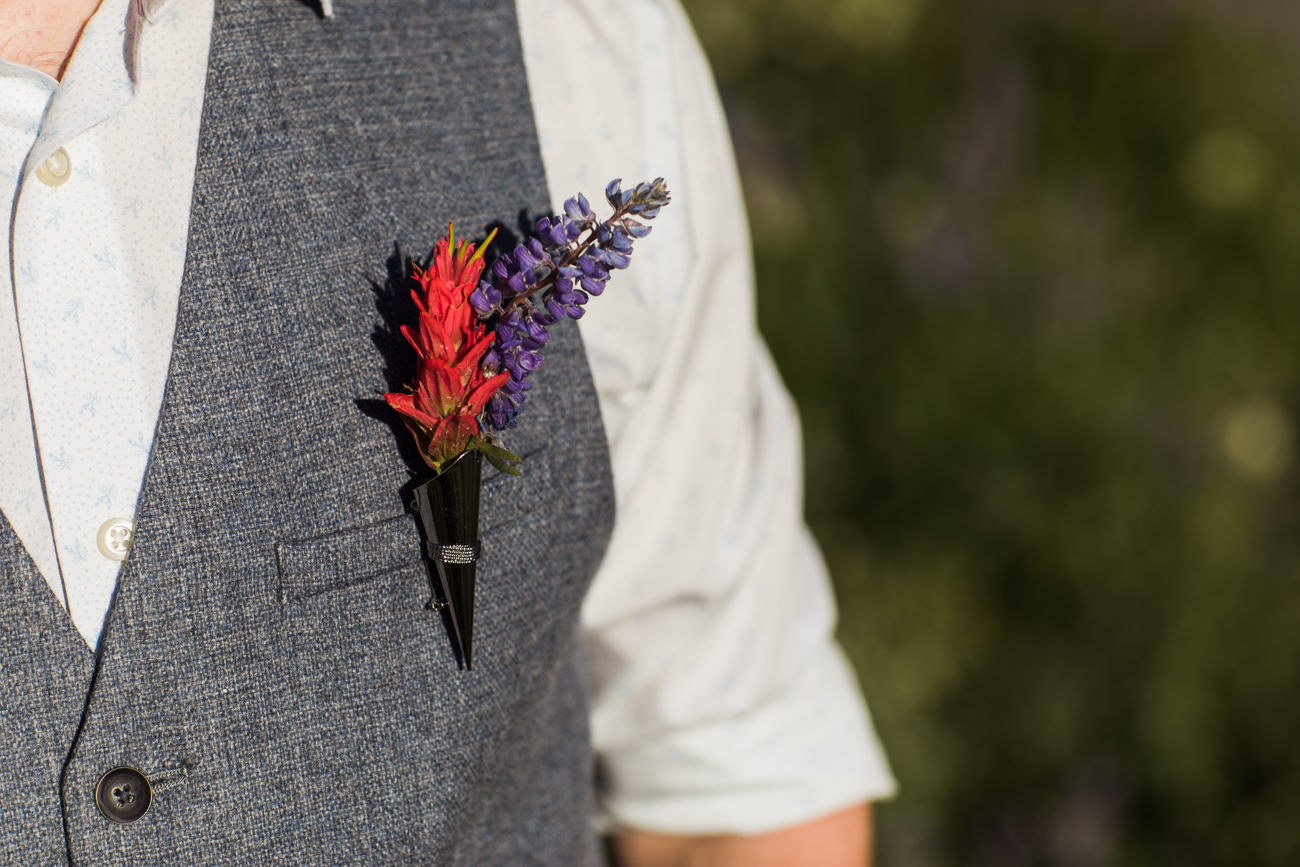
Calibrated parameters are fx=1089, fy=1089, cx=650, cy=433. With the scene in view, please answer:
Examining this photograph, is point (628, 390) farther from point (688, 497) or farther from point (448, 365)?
point (448, 365)

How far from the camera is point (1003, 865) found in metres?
2.01

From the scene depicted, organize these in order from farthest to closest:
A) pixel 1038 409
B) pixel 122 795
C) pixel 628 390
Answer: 1. pixel 1038 409
2. pixel 628 390
3. pixel 122 795

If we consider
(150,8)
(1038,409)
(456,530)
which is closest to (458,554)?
(456,530)

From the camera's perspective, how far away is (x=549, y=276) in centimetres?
60

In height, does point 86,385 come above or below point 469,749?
above

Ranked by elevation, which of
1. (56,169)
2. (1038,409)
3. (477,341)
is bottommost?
(1038,409)

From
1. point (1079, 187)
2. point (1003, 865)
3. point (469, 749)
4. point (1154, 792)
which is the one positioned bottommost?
point (1003, 865)

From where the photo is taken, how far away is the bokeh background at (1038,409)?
6.37 ft

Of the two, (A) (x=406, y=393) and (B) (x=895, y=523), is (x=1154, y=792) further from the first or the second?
(A) (x=406, y=393)

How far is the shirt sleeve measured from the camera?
30.3 inches

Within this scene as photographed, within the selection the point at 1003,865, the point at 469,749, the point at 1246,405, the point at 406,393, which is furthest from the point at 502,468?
the point at 1246,405

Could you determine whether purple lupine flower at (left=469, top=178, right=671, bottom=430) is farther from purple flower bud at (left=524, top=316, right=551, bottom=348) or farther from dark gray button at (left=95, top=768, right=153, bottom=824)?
dark gray button at (left=95, top=768, right=153, bottom=824)

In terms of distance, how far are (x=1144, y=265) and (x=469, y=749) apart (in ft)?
6.07

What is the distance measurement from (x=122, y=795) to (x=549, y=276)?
36 cm
